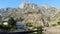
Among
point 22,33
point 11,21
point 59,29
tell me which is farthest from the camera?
point 11,21

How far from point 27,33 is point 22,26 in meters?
40.8

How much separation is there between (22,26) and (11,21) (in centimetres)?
945

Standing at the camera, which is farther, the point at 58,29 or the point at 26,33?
the point at 58,29

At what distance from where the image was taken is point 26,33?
3625 inches

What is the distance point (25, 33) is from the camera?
9112 centimetres

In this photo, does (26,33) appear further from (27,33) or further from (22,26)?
(22,26)

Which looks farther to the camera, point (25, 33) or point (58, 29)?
point (58, 29)

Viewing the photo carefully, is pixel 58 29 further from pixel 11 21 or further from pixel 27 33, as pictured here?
pixel 11 21

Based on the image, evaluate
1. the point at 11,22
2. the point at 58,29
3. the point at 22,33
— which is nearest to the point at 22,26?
the point at 11,22

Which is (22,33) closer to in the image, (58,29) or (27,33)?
(27,33)

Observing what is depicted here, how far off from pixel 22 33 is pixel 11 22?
45.0 m

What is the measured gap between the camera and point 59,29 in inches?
4067

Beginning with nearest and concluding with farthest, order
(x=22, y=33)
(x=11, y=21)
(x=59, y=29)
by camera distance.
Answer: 1. (x=22, y=33)
2. (x=59, y=29)
3. (x=11, y=21)

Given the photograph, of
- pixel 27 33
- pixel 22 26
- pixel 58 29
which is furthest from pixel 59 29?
pixel 22 26
